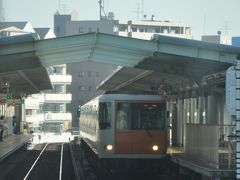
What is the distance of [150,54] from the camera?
2408 centimetres

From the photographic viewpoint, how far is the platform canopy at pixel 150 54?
21948 millimetres

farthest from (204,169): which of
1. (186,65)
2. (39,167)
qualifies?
(39,167)

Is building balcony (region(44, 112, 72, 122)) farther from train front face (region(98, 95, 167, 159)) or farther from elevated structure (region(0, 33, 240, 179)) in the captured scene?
train front face (region(98, 95, 167, 159))

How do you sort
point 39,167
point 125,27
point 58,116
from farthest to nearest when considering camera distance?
point 125,27 → point 58,116 → point 39,167

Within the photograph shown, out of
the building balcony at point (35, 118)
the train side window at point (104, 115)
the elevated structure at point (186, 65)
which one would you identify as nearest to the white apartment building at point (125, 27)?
the building balcony at point (35, 118)

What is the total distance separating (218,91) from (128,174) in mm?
4613

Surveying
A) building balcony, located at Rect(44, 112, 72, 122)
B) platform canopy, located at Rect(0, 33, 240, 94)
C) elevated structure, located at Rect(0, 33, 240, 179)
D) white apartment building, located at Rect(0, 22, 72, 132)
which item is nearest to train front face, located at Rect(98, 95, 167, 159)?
elevated structure, located at Rect(0, 33, 240, 179)

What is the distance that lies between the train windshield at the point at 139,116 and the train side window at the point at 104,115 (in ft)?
1.19

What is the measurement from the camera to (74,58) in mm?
29875

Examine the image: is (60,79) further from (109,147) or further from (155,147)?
(155,147)

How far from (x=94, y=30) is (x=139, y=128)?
99.2 metres

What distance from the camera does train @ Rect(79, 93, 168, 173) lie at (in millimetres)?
23688

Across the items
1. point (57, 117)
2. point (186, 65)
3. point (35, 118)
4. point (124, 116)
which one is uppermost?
point (186, 65)

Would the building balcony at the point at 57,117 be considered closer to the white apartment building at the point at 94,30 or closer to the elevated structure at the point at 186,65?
the white apartment building at the point at 94,30
